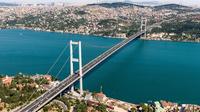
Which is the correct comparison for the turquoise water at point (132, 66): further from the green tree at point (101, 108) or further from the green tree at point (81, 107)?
the green tree at point (81, 107)

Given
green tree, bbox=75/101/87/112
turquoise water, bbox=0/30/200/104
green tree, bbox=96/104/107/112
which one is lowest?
turquoise water, bbox=0/30/200/104

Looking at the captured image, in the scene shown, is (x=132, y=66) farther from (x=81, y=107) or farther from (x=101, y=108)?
(x=81, y=107)

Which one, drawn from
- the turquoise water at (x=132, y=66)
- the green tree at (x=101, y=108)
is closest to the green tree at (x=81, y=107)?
the green tree at (x=101, y=108)

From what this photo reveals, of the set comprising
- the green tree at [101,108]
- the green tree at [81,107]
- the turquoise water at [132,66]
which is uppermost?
the green tree at [81,107]

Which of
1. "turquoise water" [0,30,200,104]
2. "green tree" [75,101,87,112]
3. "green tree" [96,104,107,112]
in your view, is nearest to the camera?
"green tree" [75,101,87,112]

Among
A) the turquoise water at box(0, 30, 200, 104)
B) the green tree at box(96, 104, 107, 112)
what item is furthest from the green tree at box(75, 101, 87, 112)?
the turquoise water at box(0, 30, 200, 104)

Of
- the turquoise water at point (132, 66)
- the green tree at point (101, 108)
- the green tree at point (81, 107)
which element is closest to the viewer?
the green tree at point (81, 107)

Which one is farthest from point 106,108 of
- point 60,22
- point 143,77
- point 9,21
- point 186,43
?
point 9,21

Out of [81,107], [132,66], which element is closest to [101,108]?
[81,107]

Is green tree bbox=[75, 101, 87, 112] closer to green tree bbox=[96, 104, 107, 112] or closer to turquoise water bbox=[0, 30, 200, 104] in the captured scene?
green tree bbox=[96, 104, 107, 112]
